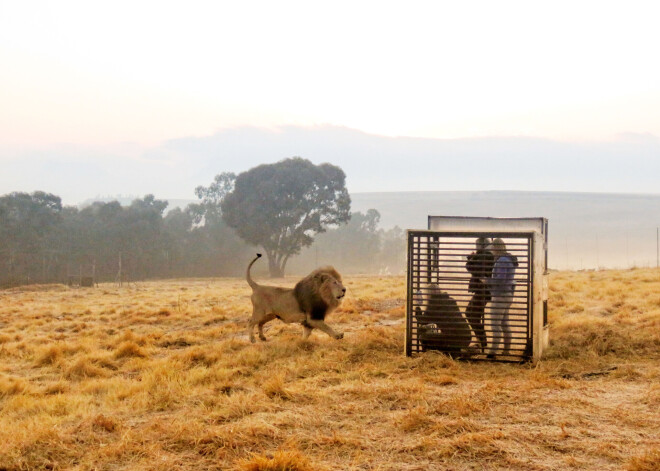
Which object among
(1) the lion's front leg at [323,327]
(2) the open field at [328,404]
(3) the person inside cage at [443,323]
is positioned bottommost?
(2) the open field at [328,404]

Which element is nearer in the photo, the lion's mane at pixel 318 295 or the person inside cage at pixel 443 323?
the person inside cage at pixel 443 323

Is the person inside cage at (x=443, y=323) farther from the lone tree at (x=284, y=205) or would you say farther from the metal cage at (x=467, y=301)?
the lone tree at (x=284, y=205)

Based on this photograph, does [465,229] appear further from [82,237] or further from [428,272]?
[82,237]

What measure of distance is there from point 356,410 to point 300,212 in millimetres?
50622

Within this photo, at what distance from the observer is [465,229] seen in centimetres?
1149

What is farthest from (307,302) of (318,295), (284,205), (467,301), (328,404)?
(284,205)

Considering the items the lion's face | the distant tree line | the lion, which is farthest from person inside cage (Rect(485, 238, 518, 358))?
the distant tree line

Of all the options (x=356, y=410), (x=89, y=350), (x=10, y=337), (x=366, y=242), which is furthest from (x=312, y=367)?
(x=366, y=242)

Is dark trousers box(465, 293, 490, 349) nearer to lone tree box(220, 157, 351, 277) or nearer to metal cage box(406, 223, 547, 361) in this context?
metal cage box(406, 223, 547, 361)

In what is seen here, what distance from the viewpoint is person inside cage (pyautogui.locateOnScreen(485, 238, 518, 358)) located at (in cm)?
1057

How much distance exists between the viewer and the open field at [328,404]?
609cm

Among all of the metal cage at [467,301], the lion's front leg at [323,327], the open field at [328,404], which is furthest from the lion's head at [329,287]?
the metal cage at [467,301]

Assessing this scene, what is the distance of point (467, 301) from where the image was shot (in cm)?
1083

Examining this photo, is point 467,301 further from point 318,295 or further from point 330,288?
point 318,295
